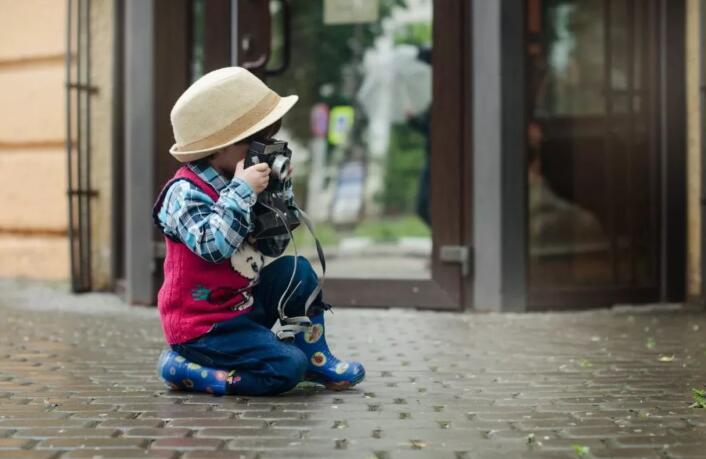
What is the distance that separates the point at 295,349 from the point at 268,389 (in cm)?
16

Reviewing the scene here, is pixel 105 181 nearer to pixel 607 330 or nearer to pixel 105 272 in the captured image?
pixel 105 272

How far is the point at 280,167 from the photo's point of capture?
3.36m

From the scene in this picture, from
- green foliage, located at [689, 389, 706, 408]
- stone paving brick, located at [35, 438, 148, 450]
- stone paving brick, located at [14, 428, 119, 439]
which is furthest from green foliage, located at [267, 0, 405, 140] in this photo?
stone paving brick, located at [35, 438, 148, 450]

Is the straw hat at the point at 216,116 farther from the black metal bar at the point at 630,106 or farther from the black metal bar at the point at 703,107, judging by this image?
the black metal bar at the point at 703,107

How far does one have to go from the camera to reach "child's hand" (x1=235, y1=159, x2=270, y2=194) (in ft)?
10.8

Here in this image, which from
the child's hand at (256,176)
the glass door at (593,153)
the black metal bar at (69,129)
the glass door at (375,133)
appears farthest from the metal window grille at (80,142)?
the child's hand at (256,176)

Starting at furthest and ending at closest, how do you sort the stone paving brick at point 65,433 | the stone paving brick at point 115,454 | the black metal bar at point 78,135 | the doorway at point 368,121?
the black metal bar at point 78,135
the doorway at point 368,121
the stone paving brick at point 65,433
the stone paving brick at point 115,454

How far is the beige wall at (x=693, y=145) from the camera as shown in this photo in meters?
6.39

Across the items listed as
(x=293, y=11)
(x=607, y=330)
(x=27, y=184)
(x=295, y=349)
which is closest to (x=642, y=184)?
(x=607, y=330)

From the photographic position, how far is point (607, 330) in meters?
5.35

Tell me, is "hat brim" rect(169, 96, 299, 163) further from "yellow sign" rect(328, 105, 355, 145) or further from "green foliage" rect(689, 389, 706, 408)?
"yellow sign" rect(328, 105, 355, 145)

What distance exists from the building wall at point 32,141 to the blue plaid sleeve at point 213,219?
485 cm

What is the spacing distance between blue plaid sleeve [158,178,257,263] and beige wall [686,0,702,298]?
399cm

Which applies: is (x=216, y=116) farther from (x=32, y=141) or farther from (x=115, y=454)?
(x=32, y=141)
